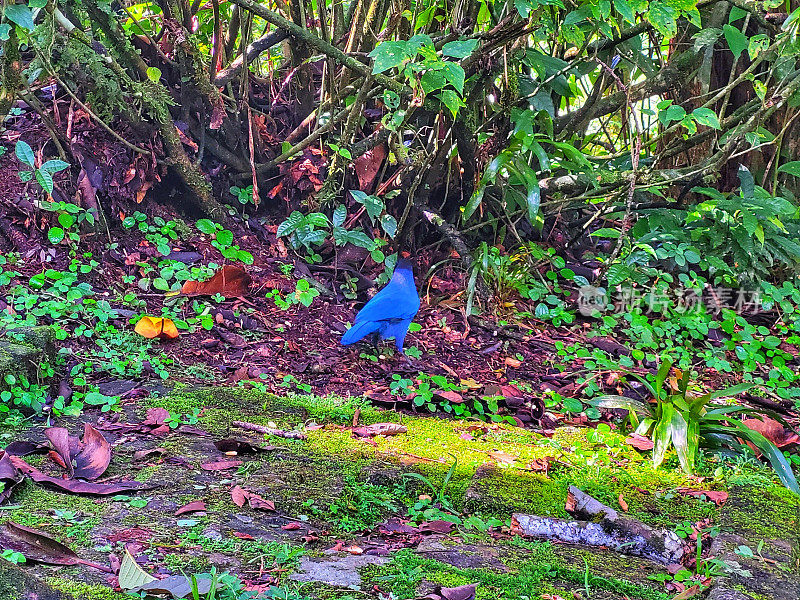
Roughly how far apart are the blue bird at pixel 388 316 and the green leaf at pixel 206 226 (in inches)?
44.0

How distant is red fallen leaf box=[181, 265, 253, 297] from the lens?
3918 millimetres

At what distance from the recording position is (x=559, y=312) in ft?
15.5

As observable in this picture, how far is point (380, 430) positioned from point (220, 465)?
0.79 metres

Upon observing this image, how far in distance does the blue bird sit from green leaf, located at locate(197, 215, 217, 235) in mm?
1118

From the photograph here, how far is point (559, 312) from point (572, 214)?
3.35 ft

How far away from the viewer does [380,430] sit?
3027mm

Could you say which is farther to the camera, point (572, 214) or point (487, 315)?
point (572, 214)

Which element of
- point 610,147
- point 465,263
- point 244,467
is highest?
point 610,147

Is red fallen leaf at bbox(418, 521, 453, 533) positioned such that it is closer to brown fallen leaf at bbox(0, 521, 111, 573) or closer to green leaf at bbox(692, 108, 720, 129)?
brown fallen leaf at bbox(0, 521, 111, 573)

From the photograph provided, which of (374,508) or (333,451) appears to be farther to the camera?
(333,451)

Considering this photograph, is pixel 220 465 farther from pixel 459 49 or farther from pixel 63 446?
pixel 459 49

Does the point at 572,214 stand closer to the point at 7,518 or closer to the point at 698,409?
the point at 698,409

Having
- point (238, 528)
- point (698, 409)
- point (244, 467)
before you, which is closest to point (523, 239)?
point (698, 409)

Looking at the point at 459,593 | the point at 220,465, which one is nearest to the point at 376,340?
the point at 220,465
